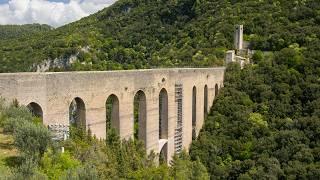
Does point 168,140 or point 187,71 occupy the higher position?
point 187,71

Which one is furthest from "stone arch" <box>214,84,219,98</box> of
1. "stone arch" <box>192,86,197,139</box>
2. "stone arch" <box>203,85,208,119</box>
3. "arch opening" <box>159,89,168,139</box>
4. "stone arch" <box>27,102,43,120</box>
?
"stone arch" <box>27,102,43,120</box>

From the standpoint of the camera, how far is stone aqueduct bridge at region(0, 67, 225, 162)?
1617cm

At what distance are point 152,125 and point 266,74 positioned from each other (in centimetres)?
1487

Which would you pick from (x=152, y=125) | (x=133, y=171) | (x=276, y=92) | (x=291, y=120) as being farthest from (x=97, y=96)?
(x=276, y=92)

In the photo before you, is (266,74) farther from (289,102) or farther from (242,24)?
(242,24)

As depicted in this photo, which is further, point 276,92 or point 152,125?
point 276,92

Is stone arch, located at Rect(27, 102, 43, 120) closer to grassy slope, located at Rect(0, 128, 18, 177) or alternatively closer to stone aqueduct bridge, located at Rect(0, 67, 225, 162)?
stone aqueduct bridge, located at Rect(0, 67, 225, 162)

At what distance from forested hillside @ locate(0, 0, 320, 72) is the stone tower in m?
1.19

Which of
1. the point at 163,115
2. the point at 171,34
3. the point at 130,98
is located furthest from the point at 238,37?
the point at 130,98

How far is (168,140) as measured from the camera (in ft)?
88.0

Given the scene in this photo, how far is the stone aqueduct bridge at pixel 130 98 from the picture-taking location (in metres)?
16.2

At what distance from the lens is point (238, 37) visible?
43.9 m

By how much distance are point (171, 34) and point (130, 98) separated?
36.5 m

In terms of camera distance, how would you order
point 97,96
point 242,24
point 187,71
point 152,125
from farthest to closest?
point 242,24 → point 187,71 → point 152,125 → point 97,96
